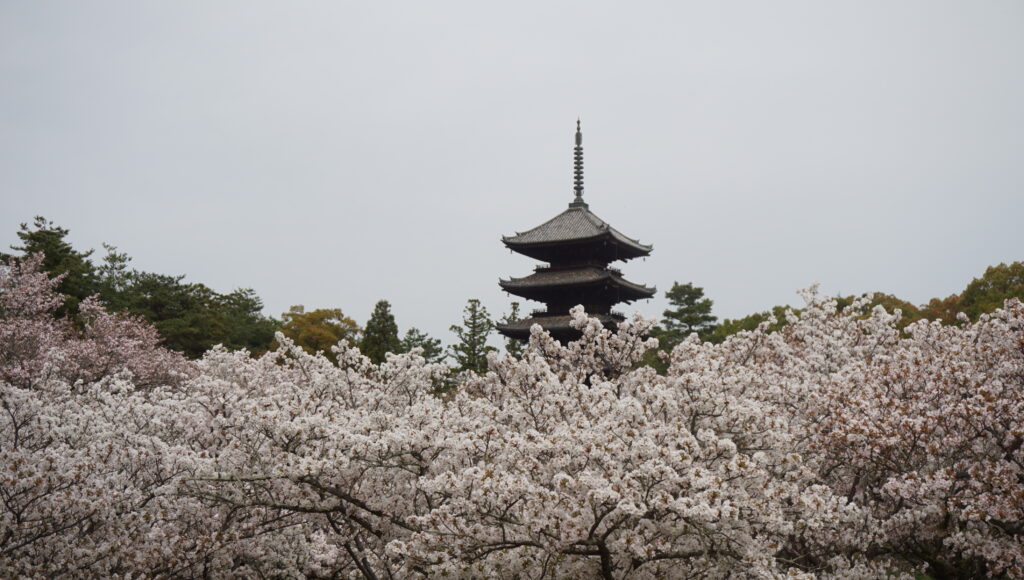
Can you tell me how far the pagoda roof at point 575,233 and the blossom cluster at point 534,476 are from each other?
52.1 feet

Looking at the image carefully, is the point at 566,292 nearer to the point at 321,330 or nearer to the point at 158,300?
the point at 321,330

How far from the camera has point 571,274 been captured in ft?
84.2

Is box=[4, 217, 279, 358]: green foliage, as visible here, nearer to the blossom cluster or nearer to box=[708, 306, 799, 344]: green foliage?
the blossom cluster

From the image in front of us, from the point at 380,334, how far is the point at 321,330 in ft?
19.2

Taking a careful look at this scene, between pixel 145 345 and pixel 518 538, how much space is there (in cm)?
2083

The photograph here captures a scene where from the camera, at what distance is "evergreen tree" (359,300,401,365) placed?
3050 cm

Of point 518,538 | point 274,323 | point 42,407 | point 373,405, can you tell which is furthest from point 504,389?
point 274,323

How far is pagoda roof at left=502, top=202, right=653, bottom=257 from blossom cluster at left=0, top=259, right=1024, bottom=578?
15870 millimetres

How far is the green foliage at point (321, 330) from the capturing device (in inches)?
1375

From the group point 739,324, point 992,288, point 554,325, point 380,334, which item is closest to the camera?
point 554,325

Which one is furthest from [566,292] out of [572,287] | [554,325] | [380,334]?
[380,334]

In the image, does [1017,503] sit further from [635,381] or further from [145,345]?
[145,345]

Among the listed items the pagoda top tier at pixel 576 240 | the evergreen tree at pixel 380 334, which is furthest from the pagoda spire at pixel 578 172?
the evergreen tree at pixel 380 334

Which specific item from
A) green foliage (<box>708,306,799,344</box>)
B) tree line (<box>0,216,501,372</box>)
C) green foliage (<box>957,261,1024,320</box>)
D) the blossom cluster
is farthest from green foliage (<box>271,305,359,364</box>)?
green foliage (<box>957,261,1024,320</box>)
